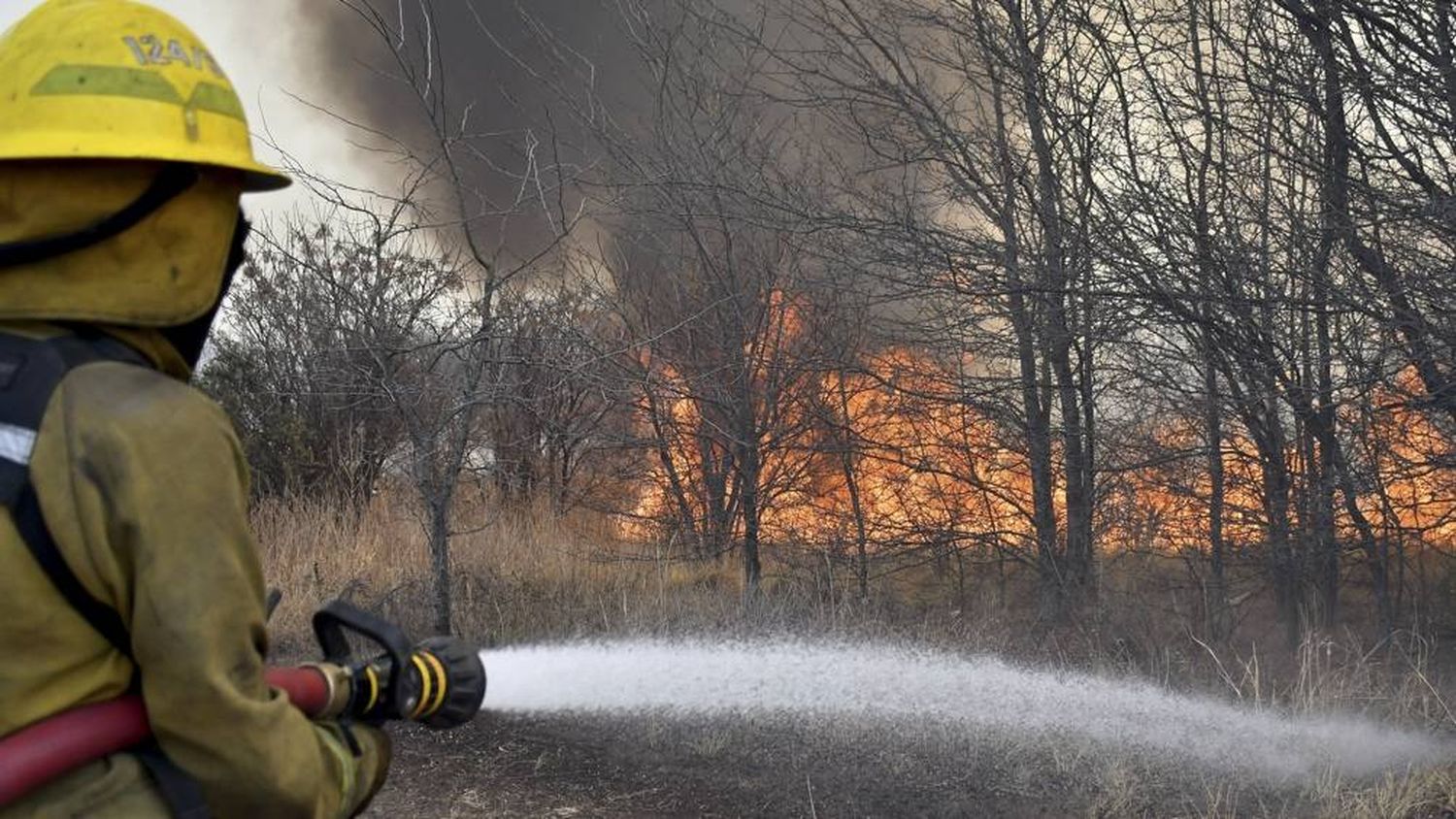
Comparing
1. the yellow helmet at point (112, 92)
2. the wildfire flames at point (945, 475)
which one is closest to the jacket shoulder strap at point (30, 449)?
the yellow helmet at point (112, 92)

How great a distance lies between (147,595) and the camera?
173cm

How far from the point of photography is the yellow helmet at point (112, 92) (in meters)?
1.83

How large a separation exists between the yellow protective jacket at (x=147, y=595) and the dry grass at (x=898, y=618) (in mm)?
3944

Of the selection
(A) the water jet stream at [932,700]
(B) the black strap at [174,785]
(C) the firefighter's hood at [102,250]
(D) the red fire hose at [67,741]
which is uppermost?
(C) the firefighter's hood at [102,250]

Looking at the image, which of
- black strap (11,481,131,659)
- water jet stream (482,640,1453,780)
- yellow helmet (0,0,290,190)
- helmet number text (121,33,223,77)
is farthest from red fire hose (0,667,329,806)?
water jet stream (482,640,1453,780)

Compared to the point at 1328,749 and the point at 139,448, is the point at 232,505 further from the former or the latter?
the point at 1328,749

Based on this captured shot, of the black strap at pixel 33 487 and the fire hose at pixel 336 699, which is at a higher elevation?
the black strap at pixel 33 487

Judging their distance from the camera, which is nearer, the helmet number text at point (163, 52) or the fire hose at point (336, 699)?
the fire hose at point (336, 699)

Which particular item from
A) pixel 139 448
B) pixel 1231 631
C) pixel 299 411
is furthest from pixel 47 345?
pixel 299 411

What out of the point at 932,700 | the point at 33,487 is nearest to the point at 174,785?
the point at 33,487

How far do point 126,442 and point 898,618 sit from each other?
6.73m

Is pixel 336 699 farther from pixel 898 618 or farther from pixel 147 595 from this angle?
pixel 898 618

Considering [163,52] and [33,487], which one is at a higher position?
[163,52]

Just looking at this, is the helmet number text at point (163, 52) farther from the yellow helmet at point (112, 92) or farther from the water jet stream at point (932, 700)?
the water jet stream at point (932, 700)
